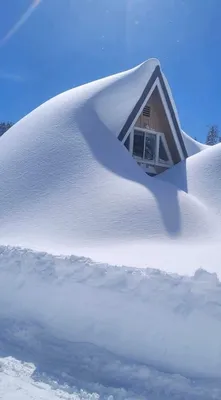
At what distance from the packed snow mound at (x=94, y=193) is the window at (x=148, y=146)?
1464 mm

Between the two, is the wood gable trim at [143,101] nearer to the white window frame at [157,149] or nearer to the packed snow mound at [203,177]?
the white window frame at [157,149]

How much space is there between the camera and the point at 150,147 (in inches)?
544

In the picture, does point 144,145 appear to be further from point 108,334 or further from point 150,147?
point 108,334

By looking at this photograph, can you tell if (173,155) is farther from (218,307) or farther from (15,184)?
(218,307)

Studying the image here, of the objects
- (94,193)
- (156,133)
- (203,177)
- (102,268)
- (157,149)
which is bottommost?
(102,268)

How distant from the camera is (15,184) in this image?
10.2 metres

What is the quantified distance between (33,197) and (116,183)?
2.43 meters

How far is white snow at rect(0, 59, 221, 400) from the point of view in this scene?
3623mm

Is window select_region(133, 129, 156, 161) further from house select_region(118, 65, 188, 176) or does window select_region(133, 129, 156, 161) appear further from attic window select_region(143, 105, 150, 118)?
attic window select_region(143, 105, 150, 118)

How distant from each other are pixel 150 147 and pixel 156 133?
62 centimetres

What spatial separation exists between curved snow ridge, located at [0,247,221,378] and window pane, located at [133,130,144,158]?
8.85 m

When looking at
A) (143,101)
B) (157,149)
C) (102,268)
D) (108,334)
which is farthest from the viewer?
(157,149)

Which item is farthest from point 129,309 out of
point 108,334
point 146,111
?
point 146,111

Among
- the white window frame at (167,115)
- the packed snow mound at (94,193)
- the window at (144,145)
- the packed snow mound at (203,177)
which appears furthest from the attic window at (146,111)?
the packed snow mound at (203,177)
